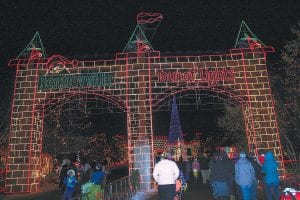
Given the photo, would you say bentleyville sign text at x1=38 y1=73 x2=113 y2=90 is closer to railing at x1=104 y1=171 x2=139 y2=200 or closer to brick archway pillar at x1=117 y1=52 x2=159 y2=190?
brick archway pillar at x1=117 y1=52 x2=159 y2=190

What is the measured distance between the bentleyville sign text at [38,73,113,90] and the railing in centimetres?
497

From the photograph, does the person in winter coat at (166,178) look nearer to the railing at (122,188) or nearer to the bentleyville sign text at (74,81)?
the railing at (122,188)

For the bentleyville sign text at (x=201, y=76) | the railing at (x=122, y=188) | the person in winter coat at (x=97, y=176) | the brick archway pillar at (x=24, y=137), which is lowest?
the railing at (x=122, y=188)

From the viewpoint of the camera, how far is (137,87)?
18125mm

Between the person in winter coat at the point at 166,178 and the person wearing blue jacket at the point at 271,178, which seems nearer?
the person in winter coat at the point at 166,178

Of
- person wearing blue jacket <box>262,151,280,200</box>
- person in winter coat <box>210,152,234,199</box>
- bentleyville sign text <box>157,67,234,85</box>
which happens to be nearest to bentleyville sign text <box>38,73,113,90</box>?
bentleyville sign text <box>157,67,234,85</box>

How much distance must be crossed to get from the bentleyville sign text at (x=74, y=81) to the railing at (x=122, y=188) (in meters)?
4.97

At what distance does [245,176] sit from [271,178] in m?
0.93

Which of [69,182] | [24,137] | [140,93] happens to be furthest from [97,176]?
[24,137]

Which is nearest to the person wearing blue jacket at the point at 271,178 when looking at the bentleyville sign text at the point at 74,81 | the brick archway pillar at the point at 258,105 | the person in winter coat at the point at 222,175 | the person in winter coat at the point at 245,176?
the person in winter coat at the point at 245,176

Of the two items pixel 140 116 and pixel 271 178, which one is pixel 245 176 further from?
pixel 140 116

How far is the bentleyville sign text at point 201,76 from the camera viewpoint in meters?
18.1

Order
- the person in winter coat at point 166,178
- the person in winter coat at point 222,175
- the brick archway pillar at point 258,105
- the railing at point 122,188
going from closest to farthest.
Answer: the person in winter coat at point 166,178 < the person in winter coat at point 222,175 < the railing at point 122,188 < the brick archway pillar at point 258,105

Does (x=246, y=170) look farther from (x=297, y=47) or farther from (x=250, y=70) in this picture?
(x=297, y=47)
